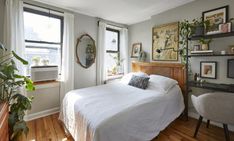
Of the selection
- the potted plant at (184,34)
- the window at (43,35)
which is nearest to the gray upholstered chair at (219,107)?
the potted plant at (184,34)

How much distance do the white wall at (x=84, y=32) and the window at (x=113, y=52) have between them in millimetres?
616

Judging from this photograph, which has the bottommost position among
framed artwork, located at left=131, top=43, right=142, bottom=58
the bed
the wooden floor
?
the wooden floor

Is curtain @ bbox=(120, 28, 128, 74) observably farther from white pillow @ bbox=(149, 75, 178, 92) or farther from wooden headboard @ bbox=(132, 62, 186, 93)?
white pillow @ bbox=(149, 75, 178, 92)

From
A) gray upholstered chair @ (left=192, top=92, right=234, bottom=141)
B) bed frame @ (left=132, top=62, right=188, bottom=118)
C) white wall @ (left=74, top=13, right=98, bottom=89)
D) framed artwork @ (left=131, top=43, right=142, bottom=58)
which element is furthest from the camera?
framed artwork @ (left=131, top=43, right=142, bottom=58)

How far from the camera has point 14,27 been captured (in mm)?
2270

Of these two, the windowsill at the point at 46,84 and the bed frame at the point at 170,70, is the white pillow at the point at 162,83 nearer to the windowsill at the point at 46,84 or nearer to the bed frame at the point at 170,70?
the bed frame at the point at 170,70

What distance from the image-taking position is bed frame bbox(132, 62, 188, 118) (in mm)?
2701

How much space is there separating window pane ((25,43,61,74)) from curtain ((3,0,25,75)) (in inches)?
10.9

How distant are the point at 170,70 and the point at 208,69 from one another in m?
0.73

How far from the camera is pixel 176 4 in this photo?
2.73m

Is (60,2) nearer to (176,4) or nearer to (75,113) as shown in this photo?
(75,113)

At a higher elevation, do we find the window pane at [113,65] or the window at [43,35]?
the window at [43,35]

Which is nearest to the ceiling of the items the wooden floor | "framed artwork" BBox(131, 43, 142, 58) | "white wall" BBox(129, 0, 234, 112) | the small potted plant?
"white wall" BBox(129, 0, 234, 112)

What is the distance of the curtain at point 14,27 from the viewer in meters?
2.21
